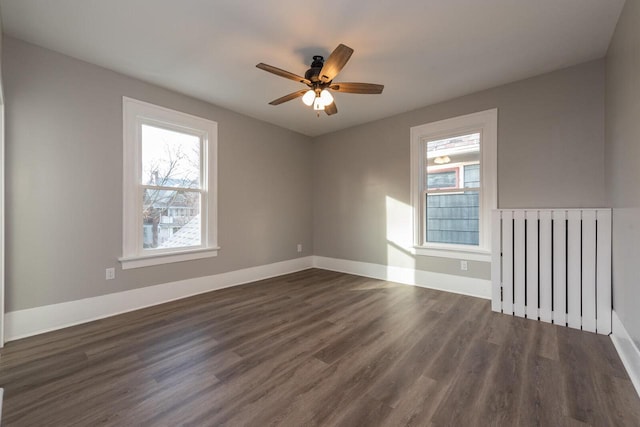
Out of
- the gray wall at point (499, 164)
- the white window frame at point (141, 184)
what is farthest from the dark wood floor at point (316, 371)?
the gray wall at point (499, 164)

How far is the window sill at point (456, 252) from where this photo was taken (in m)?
3.46

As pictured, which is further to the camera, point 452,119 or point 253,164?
point 253,164

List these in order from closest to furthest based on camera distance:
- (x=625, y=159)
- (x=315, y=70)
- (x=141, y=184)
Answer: (x=625, y=159), (x=315, y=70), (x=141, y=184)

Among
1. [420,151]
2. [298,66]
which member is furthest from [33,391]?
[420,151]

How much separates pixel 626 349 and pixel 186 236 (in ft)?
14.8

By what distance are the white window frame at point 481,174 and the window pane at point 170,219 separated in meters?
3.23

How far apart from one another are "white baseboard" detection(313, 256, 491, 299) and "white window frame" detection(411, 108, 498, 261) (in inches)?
12.2

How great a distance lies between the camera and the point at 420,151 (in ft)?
13.3

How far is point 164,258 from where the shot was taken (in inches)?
131

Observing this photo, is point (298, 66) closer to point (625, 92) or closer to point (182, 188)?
point (182, 188)

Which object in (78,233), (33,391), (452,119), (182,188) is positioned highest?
(452,119)

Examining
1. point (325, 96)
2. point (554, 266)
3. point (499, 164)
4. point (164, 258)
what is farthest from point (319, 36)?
point (554, 266)

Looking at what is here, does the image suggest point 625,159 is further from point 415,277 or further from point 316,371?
point 316,371

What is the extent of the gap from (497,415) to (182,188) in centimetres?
381
